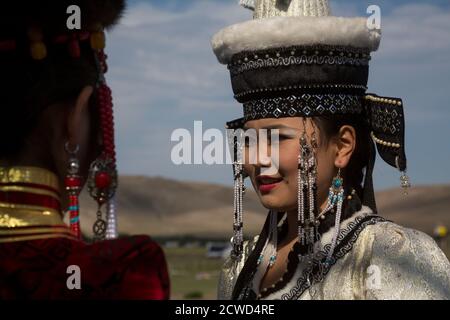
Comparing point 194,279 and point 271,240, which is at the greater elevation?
point 271,240

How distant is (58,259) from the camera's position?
245cm

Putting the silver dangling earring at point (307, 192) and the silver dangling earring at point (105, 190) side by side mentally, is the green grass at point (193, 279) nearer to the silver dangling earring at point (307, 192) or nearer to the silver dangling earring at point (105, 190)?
the silver dangling earring at point (307, 192)

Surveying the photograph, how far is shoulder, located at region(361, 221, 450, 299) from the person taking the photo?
3365 mm

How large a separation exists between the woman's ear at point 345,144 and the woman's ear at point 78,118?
157 cm

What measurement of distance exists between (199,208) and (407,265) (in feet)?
243

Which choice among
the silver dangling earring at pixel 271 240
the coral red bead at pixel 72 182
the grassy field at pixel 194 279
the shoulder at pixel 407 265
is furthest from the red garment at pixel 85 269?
the grassy field at pixel 194 279

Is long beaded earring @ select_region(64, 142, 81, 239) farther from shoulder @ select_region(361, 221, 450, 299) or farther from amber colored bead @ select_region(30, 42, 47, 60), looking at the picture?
shoulder @ select_region(361, 221, 450, 299)

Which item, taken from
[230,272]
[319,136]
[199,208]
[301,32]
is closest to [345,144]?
[319,136]

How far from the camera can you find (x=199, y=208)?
254 feet

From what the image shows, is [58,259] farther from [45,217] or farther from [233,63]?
[233,63]

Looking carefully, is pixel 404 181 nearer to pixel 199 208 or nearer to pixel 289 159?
pixel 289 159

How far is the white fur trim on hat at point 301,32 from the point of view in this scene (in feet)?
11.7

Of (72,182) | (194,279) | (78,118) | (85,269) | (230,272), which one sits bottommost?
(194,279)
